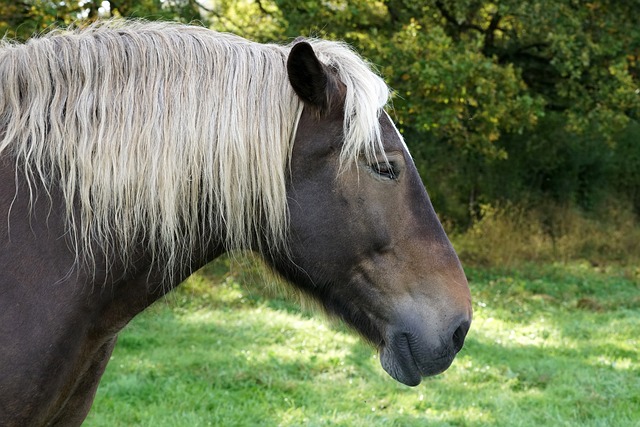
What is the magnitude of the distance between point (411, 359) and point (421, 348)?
0.06 meters

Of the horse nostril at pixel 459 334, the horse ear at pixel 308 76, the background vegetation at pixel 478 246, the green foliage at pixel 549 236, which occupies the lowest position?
the green foliage at pixel 549 236

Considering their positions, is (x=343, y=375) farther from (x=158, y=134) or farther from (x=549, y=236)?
(x=549, y=236)

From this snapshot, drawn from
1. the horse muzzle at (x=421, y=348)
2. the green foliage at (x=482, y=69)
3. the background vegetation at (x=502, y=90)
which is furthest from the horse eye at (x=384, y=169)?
the green foliage at (x=482, y=69)

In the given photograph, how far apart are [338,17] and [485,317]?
452 centimetres

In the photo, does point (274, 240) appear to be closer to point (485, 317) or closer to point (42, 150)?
point (42, 150)

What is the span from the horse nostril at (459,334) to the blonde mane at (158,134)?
2.07 feet

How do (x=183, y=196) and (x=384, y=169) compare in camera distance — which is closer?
(x=183, y=196)

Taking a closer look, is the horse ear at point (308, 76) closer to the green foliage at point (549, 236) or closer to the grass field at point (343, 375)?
the grass field at point (343, 375)

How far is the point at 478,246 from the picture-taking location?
1302 cm

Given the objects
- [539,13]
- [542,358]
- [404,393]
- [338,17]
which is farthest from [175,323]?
[539,13]

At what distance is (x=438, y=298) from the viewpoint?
227cm

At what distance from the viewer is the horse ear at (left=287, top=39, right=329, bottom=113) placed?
7.11 feet

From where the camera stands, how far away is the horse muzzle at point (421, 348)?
7.44 feet

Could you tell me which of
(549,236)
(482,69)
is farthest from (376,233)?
(549,236)
